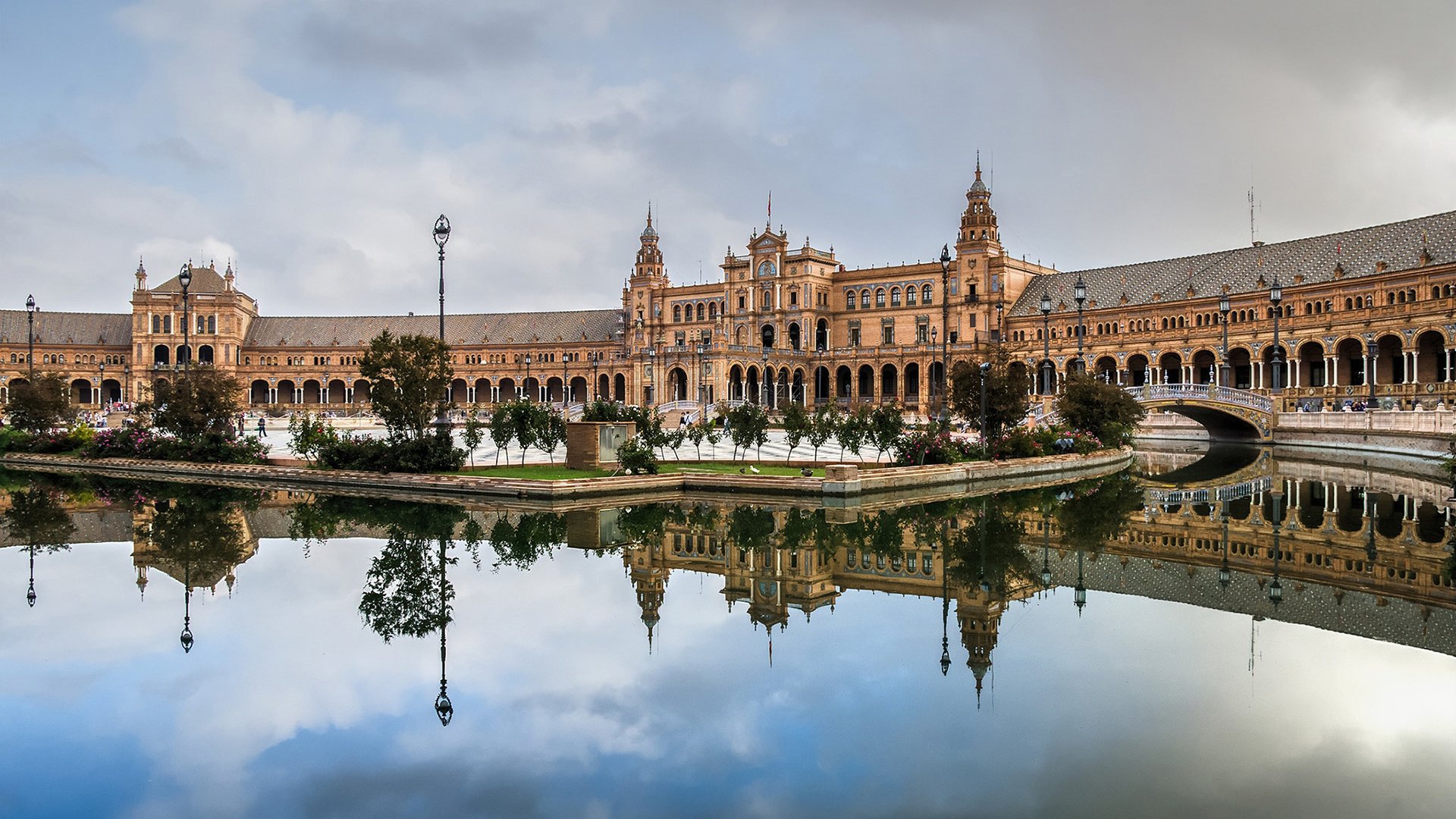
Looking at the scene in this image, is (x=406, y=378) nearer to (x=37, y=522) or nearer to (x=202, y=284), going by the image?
(x=37, y=522)

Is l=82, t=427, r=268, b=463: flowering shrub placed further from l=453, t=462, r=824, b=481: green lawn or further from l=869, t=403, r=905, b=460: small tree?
l=869, t=403, r=905, b=460: small tree

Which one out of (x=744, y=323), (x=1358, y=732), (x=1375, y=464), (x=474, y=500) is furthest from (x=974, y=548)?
(x=744, y=323)

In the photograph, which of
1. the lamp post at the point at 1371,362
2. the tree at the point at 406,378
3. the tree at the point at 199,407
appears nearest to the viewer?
the tree at the point at 406,378

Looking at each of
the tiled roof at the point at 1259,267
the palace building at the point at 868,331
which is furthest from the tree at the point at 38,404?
the tiled roof at the point at 1259,267

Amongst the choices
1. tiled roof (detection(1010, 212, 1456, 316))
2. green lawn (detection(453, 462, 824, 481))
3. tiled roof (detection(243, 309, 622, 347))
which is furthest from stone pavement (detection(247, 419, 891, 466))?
tiled roof (detection(243, 309, 622, 347))

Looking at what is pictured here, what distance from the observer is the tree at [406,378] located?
107ft

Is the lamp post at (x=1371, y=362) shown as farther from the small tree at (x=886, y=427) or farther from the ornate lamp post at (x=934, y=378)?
the small tree at (x=886, y=427)

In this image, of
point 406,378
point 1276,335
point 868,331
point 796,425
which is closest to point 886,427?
point 796,425

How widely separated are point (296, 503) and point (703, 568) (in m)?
14.4

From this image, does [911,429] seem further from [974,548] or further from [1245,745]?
[1245,745]

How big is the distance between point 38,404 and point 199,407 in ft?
34.6

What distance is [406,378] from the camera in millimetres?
32812

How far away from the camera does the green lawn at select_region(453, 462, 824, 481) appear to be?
31234 millimetres

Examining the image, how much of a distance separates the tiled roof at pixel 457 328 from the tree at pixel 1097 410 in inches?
2632
